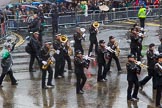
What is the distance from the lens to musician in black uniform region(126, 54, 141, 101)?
14.9m

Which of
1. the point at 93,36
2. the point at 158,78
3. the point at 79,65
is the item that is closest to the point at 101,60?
the point at 79,65

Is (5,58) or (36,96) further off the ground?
(5,58)

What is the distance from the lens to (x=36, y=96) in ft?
52.4

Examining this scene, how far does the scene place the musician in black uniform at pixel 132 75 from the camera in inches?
585

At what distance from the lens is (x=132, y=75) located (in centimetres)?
1502

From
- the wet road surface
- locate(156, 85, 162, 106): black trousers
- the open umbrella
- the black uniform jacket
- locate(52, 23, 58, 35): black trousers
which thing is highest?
the open umbrella

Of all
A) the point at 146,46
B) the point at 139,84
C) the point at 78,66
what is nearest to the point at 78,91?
the point at 78,66

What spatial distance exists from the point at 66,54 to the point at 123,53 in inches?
183

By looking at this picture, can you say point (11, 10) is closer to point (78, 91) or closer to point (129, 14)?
point (129, 14)

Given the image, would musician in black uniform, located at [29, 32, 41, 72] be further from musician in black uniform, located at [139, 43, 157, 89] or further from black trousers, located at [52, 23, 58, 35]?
black trousers, located at [52, 23, 58, 35]

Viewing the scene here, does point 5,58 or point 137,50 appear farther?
point 137,50

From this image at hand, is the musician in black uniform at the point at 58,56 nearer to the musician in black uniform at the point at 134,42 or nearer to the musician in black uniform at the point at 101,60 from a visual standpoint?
the musician in black uniform at the point at 101,60

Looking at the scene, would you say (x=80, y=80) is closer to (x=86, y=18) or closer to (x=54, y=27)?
(x=54, y=27)

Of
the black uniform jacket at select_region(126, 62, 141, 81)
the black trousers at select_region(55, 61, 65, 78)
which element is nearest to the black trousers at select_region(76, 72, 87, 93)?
the black uniform jacket at select_region(126, 62, 141, 81)
